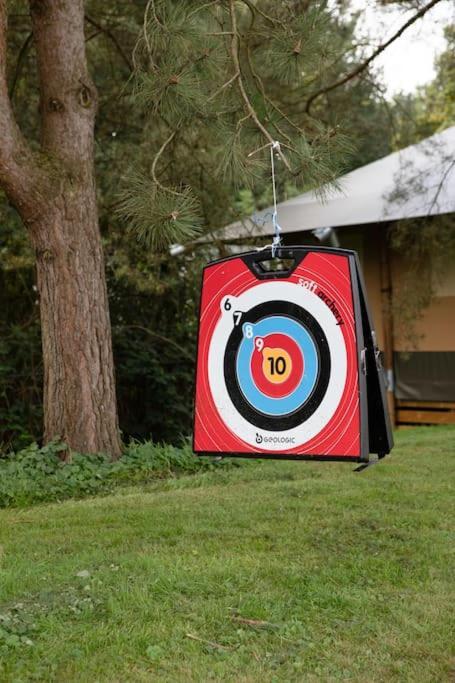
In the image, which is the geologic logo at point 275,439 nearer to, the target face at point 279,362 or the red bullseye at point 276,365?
the target face at point 279,362

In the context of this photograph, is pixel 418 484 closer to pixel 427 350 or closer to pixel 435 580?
pixel 435 580

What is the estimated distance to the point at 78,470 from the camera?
21.5ft

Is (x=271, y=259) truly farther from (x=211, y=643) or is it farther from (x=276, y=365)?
(x=211, y=643)

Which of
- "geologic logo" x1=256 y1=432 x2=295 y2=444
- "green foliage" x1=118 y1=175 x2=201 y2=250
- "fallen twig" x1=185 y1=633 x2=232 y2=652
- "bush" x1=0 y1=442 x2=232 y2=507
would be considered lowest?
"fallen twig" x1=185 y1=633 x2=232 y2=652

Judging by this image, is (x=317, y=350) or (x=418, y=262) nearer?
(x=317, y=350)

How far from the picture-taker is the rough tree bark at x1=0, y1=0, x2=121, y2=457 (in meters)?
6.80

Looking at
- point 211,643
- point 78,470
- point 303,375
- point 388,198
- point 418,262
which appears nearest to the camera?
point 211,643

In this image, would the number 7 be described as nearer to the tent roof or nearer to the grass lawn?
the grass lawn

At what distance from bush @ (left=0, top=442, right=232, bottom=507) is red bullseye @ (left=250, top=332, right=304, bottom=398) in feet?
9.95

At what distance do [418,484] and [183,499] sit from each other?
5.46ft

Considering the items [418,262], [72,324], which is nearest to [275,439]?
[72,324]

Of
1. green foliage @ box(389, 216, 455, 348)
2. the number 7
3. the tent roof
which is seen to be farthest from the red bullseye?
green foliage @ box(389, 216, 455, 348)

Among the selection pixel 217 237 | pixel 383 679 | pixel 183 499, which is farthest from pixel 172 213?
pixel 217 237

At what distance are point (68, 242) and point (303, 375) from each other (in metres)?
3.90
